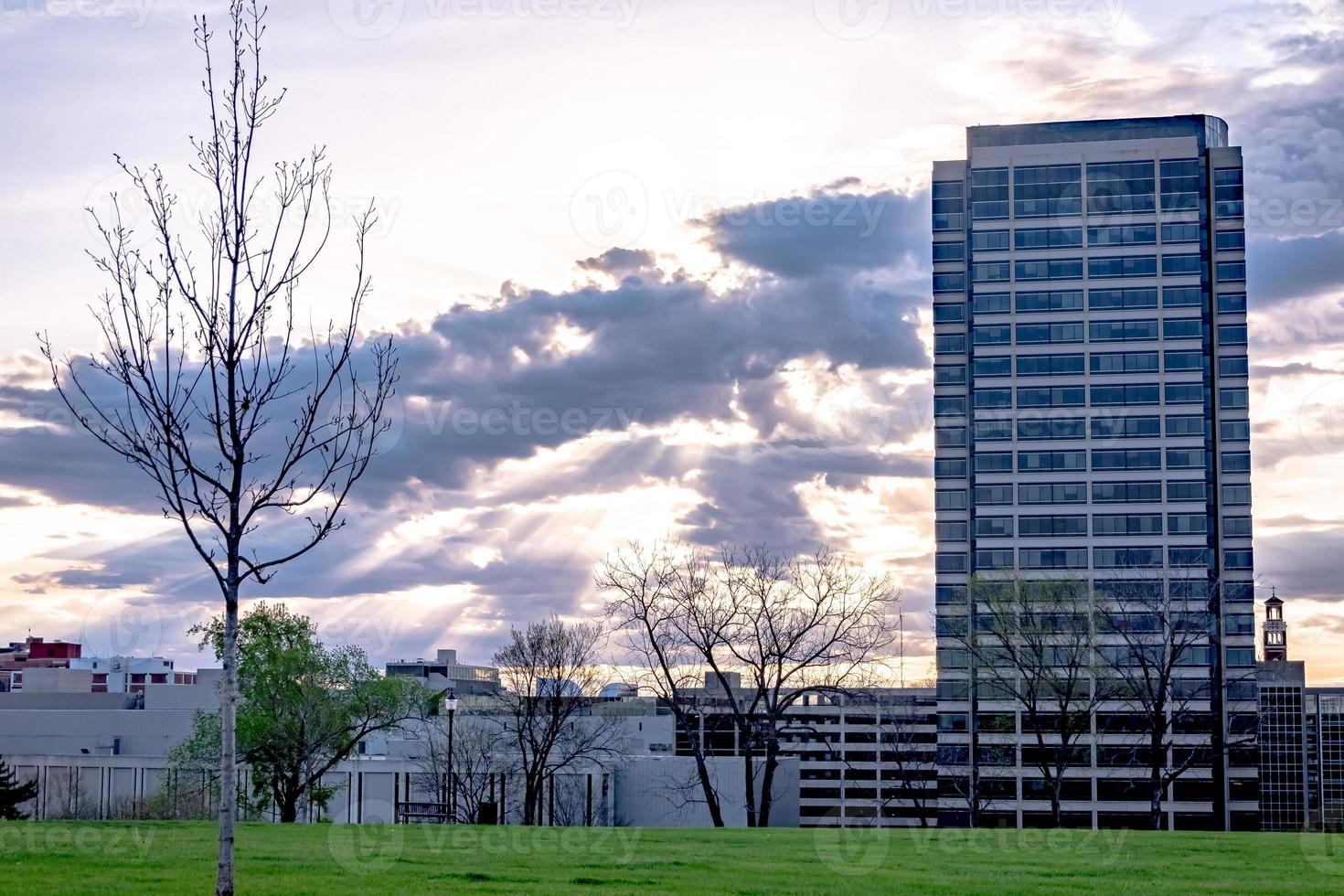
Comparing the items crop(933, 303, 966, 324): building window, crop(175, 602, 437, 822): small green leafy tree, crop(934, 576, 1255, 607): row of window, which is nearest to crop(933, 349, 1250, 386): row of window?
crop(933, 303, 966, 324): building window

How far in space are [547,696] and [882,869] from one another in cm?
5259

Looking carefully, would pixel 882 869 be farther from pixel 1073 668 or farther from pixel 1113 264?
pixel 1113 264

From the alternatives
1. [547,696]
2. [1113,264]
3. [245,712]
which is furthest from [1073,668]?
[1113,264]

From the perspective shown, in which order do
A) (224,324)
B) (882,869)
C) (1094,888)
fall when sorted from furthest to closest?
(882,869) → (1094,888) → (224,324)

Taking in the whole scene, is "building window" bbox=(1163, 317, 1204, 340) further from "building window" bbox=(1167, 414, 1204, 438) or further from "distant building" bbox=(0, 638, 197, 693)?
"distant building" bbox=(0, 638, 197, 693)

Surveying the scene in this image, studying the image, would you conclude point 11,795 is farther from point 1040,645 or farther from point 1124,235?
point 1124,235

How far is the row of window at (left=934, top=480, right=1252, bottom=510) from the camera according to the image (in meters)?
117

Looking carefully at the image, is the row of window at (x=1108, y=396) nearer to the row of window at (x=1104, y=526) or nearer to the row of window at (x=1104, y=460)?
the row of window at (x=1104, y=460)

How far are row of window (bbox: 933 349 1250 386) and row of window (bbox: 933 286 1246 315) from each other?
403 cm

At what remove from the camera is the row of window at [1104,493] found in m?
117

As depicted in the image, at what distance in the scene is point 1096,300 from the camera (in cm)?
12069

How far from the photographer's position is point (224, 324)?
48.6 ft

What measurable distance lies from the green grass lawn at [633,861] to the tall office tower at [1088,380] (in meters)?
87.4

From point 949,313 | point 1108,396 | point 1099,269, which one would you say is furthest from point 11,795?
point 1099,269
